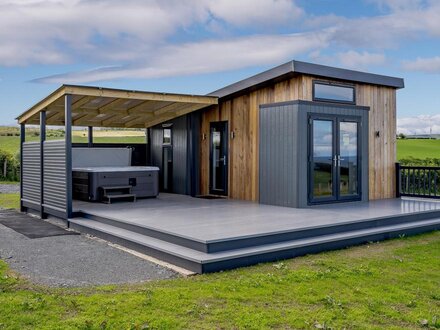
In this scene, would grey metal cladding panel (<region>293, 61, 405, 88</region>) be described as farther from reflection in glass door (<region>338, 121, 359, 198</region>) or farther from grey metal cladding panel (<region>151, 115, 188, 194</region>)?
grey metal cladding panel (<region>151, 115, 188, 194</region>)

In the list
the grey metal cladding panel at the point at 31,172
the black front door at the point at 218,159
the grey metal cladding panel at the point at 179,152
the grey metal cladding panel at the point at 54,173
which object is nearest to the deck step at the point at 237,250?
the grey metal cladding panel at the point at 54,173

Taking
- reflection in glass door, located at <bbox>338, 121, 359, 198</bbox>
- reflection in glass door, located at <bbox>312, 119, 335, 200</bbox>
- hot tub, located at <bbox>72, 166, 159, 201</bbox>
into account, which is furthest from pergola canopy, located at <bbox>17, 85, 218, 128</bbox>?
reflection in glass door, located at <bbox>338, 121, 359, 198</bbox>

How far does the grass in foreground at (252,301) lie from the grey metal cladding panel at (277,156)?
3.39 m

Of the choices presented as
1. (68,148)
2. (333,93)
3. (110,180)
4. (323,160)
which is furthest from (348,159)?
(68,148)

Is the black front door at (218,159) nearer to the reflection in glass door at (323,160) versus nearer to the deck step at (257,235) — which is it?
the reflection in glass door at (323,160)

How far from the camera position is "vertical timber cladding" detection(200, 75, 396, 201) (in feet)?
30.3

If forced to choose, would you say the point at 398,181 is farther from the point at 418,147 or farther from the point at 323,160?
the point at 418,147

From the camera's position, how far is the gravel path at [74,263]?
Result: 14.7ft

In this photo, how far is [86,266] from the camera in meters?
5.00

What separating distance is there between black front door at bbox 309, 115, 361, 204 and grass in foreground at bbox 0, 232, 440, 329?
3.45 metres

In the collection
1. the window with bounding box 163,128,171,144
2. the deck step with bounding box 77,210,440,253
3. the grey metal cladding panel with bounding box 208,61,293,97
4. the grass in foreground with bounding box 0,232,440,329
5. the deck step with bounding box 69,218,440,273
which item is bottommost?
the grass in foreground with bounding box 0,232,440,329

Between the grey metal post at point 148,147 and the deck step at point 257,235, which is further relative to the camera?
the grey metal post at point 148,147

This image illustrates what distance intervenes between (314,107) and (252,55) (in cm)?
623

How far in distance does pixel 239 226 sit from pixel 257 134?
3.51 meters
